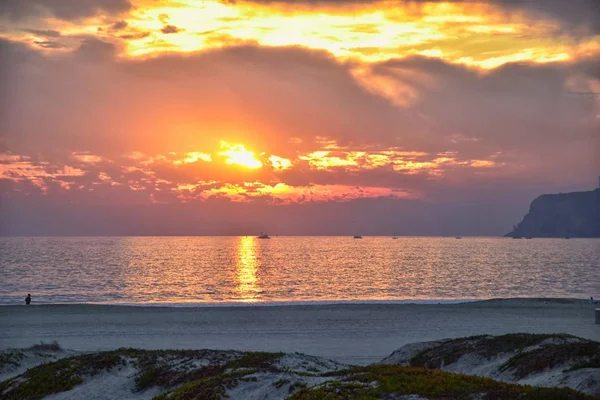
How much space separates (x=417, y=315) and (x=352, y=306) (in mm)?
8768

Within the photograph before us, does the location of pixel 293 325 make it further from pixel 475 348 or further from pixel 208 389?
pixel 208 389

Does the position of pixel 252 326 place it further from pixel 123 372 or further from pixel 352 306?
pixel 123 372

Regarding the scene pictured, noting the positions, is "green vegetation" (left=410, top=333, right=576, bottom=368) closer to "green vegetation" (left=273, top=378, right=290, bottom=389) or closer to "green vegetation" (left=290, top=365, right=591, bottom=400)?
"green vegetation" (left=290, top=365, right=591, bottom=400)

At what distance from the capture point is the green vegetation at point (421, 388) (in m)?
12.6

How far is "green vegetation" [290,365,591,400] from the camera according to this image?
1259cm

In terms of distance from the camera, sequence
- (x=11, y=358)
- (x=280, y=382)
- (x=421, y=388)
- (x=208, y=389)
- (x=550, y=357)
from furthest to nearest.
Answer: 1. (x=11, y=358)
2. (x=550, y=357)
3. (x=208, y=389)
4. (x=280, y=382)
5. (x=421, y=388)

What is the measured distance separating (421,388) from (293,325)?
34645 mm

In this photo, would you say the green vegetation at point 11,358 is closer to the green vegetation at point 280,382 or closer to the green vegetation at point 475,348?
the green vegetation at point 280,382

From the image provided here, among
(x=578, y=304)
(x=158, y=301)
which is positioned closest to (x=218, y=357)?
(x=578, y=304)

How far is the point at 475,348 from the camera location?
2506 cm

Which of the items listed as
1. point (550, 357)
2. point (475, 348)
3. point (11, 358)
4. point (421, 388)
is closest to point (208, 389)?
point (421, 388)

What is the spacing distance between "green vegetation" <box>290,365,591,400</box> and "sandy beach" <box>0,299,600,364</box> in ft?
59.2

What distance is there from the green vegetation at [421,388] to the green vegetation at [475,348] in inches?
369

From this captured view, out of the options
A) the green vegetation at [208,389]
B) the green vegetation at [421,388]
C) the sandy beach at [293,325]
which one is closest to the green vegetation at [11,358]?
the sandy beach at [293,325]
